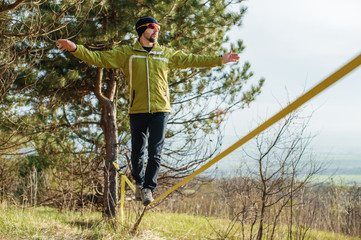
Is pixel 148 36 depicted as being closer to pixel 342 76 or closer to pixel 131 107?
pixel 131 107

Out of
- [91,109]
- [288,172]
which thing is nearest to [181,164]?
[91,109]

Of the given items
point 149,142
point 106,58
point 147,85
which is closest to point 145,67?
point 147,85

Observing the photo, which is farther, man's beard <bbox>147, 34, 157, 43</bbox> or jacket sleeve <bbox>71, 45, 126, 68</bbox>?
man's beard <bbox>147, 34, 157, 43</bbox>

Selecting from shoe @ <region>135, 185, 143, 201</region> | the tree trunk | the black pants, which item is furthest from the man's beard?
the tree trunk

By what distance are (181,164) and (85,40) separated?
2.64m

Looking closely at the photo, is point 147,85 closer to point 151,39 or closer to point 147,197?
point 151,39

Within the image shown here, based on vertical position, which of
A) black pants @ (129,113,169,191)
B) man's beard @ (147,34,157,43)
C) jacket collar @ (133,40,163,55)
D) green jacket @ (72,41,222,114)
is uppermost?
man's beard @ (147,34,157,43)

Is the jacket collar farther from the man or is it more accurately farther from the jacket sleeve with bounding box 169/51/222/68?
the jacket sleeve with bounding box 169/51/222/68

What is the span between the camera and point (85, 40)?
15.5 ft

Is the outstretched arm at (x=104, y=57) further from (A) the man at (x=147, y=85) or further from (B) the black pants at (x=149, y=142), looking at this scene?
(B) the black pants at (x=149, y=142)

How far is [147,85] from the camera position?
9.47ft

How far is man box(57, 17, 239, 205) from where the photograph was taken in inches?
114

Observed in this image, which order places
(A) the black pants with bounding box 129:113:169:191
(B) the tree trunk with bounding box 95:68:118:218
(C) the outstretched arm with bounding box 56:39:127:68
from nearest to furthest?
(C) the outstretched arm with bounding box 56:39:127:68 < (A) the black pants with bounding box 129:113:169:191 < (B) the tree trunk with bounding box 95:68:118:218

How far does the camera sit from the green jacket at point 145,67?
9.46 ft
